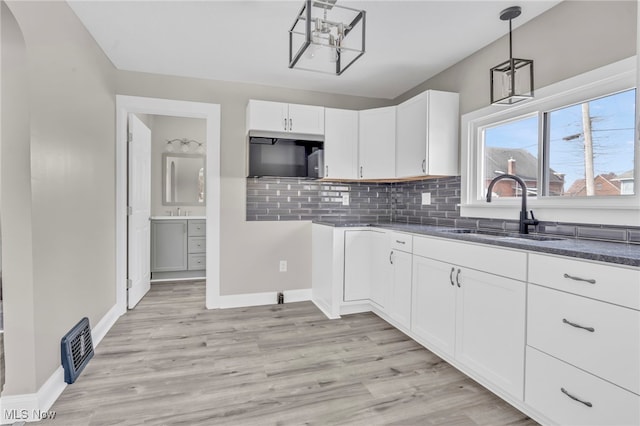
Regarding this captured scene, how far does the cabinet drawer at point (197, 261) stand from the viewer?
4.61m

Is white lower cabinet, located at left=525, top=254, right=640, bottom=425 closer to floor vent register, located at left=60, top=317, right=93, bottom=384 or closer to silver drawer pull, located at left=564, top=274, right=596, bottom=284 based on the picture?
silver drawer pull, located at left=564, top=274, right=596, bottom=284

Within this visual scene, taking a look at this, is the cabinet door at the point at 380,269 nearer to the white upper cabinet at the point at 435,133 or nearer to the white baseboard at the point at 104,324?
the white upper cabinet at the point at 435,133

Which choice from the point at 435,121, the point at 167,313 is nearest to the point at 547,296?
the point at 435,121

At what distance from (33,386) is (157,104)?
248 centimetres

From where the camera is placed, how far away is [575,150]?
210 centimetres

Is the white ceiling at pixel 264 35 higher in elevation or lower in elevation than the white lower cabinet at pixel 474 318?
higher

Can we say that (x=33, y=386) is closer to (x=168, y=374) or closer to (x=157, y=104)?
(x=168, y=374)

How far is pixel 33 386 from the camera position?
1.67 m

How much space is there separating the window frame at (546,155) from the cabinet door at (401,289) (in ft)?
2.34

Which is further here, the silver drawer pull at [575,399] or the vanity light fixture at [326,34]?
the vanity light fixture at [326,34]

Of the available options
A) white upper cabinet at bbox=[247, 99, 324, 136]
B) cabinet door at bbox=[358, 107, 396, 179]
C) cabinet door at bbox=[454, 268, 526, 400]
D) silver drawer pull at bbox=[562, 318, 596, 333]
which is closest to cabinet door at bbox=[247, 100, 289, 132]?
white upper cabinet at bbox=[247, 99, 324, 136]

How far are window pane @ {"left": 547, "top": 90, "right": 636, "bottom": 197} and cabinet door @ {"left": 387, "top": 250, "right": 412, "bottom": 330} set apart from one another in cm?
113

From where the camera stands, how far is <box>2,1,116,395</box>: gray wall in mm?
1640

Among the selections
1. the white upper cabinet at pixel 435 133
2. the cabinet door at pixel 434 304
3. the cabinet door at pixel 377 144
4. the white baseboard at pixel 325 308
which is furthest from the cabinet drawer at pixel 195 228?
the cabinet door at pixel 434 304
